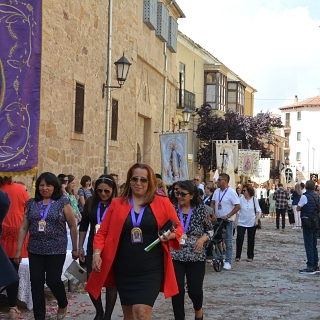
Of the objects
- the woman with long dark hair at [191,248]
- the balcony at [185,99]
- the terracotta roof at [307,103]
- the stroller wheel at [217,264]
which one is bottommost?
the stroller wheel at [217,264]

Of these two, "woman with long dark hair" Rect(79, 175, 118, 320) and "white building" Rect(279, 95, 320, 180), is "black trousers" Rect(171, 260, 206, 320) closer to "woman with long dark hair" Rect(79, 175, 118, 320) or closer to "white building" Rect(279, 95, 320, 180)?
"woman with long dark hair" Rect(79, 175, 118, 320)

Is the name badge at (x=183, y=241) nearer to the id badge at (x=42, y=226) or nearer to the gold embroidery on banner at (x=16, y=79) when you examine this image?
the id badge at (x=42, y=226)

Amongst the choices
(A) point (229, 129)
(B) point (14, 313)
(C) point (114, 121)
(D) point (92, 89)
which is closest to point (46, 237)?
(B) point (14, 313)

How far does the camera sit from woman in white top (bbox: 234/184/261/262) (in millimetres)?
15078

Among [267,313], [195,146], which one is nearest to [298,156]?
[195,146]

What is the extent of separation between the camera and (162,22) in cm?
2761

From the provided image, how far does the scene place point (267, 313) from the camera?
9.19 metres

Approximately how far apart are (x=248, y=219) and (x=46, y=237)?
26.1ft

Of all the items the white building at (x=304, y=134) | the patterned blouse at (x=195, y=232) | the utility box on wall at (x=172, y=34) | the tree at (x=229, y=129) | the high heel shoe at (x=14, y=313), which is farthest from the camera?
the white building at (x=304, y=134)

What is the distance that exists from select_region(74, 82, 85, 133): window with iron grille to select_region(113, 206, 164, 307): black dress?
445 inches

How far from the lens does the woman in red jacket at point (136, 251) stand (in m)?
6.04

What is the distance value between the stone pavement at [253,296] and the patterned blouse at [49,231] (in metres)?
1.36

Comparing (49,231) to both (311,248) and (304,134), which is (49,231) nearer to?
(311,248)

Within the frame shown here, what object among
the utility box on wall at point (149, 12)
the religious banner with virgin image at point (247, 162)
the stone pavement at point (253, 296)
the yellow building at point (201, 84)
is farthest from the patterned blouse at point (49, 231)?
the yellow building at point (201, 84)
